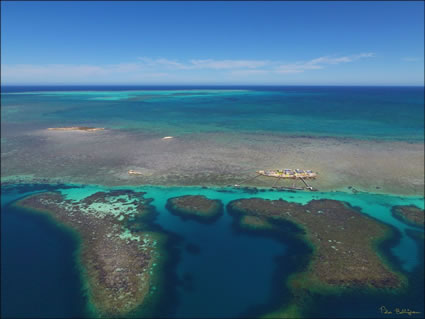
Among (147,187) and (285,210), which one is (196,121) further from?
(285,210)

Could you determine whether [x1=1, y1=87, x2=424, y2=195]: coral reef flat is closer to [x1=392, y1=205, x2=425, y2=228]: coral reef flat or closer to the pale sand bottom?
the pale sand bottom

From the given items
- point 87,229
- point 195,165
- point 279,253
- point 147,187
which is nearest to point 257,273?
point 279,253

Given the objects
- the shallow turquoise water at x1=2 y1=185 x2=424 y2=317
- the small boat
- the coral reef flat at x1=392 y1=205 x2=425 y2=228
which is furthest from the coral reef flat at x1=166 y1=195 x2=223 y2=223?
the coral reef flat at x1=392 y1=205 x2=425 y2=228

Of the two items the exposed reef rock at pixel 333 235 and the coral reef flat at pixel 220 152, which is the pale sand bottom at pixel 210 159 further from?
the exposed reef rock at pixel 333 235

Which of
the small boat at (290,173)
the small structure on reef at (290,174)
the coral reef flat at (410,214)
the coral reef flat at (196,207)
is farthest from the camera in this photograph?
the small boat at (290,173)
